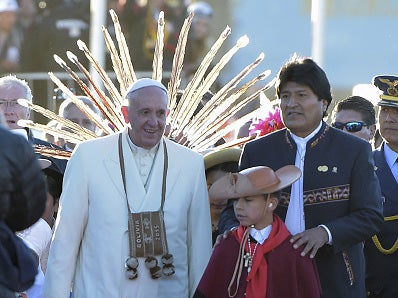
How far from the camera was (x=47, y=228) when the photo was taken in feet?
23.3

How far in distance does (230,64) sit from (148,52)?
0.95m

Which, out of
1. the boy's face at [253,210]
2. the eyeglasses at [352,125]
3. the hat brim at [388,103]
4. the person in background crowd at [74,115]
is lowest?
the boy's face at [253,210]

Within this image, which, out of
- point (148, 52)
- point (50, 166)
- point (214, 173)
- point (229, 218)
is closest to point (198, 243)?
point (229, 218)

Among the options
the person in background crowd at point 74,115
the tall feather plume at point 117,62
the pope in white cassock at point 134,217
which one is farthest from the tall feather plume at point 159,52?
the person in background crowd at point 74,115

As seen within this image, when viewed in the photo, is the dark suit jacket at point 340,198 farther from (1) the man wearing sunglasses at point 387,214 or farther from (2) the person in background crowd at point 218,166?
(1) the man wearing sunglasses at point 387,214

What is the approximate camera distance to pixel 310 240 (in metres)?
6.02

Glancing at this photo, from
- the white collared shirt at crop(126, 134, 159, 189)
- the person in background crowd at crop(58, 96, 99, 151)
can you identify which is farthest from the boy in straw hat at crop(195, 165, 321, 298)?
the person in background crowd at crop(58, 96, 99, 151)

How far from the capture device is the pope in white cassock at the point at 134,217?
638 cm

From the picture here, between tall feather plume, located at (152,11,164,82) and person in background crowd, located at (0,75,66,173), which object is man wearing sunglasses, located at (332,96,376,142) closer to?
tall feather plume, located at (152,11,164,82)

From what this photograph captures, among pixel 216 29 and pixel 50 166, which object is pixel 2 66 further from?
pixel 50 166

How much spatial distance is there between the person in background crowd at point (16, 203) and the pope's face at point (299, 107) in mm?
1783

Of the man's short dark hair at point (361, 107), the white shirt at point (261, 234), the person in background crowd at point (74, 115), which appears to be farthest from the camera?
the person in background crowd at point (74, 115)

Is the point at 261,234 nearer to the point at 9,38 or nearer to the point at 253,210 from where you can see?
the point at 253,210

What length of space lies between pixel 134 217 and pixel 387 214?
1.70 m
